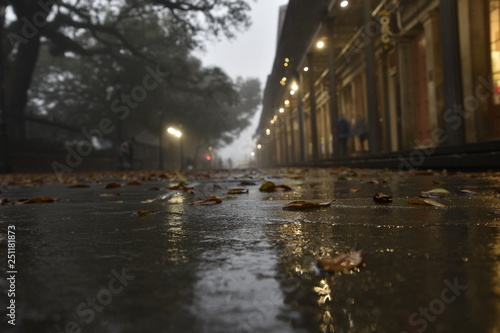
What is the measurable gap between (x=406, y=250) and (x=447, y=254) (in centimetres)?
9

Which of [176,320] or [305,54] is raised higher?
[305,54]

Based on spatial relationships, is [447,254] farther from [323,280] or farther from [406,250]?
[323,280]

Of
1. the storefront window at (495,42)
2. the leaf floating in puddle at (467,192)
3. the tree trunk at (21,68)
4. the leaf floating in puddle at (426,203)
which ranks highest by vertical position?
the tree trunk at (21,68)

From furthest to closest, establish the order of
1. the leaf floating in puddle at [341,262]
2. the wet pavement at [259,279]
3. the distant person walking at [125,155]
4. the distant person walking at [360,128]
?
the distant person walking at [125,155] < the distant person walking at [360,128] < the leaf floating in puddle at [341,262] < the wet pavement at [259,279]

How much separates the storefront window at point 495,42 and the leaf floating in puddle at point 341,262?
8.27 meters

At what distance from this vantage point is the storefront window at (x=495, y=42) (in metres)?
7.66

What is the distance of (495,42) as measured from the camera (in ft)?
25.4

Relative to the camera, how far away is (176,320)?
573 mm

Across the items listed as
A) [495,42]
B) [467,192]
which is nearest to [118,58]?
[495,42]

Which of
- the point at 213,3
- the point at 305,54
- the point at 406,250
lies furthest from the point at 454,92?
the point at 213,3

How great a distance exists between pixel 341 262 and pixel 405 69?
41.9ft

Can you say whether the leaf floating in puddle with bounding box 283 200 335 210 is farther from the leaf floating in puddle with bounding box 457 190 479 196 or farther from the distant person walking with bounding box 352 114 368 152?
the distant person walking with bounding box 352 114 368 152

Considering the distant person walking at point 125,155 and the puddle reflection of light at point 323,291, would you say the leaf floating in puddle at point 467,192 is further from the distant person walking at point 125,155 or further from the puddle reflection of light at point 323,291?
the distant person walking at point 125,155

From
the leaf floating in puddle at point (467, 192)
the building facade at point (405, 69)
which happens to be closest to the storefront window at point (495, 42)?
the building facade at point (405, 69)
